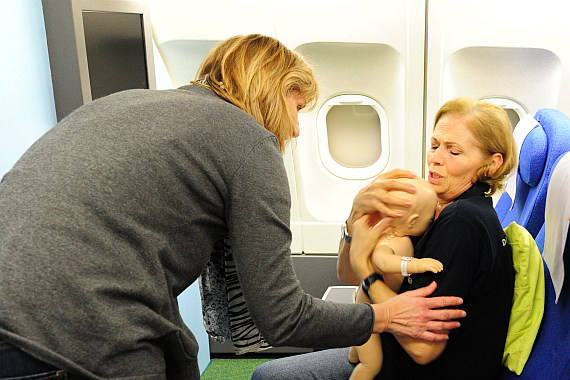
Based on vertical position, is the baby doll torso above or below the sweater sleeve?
below

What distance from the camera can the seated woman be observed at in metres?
1.38

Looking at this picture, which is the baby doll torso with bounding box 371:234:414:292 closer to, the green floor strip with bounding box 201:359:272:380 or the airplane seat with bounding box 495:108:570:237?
the airplane seat with bounding box 495:108:570:237

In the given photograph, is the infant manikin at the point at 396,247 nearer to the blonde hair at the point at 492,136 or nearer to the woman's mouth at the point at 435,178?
the woman's mouth at the point at 435,178

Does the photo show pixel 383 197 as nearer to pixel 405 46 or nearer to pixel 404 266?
pixel 404 266

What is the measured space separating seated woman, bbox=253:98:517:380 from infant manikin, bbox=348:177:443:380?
30 mm

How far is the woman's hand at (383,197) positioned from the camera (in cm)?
157

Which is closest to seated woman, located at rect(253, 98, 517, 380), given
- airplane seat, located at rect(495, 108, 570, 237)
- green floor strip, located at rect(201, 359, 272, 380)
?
airplane seat, located at rect(495, 108, 570, 237)

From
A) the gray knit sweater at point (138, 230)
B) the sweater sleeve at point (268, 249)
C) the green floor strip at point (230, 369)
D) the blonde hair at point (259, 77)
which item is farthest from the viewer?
the green floor strip at point (230, 369)

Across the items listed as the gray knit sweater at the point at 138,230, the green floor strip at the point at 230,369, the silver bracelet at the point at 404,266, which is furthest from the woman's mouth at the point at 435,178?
the green floor strip at the point at 230,369

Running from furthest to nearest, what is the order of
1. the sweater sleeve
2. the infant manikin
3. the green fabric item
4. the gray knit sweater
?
1. the infant manikin
2. the green fabric item
3. the sweater sleeve
4. the gray knit sweater

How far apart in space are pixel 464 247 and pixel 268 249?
52cm

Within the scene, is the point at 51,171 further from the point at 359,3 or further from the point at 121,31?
the point at 359,3

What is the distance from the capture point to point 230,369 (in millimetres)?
3340

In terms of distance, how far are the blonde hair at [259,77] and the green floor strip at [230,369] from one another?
2235 mm
